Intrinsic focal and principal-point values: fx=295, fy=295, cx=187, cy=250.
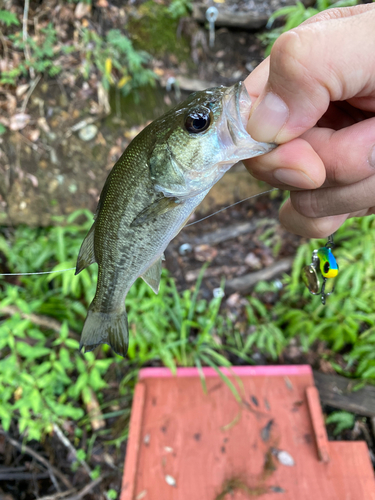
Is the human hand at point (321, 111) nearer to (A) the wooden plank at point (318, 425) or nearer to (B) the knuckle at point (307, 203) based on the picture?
(B) the knuckle at point (307, 203)

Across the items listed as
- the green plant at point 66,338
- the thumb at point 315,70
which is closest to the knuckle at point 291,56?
the thumb at point 315,70

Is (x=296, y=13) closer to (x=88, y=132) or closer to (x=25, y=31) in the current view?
(x=88, y=132)

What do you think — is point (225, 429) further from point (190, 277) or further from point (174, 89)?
point (174, 89)

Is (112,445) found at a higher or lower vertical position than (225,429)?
lower

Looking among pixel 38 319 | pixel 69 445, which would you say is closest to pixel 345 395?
pixel 69 445

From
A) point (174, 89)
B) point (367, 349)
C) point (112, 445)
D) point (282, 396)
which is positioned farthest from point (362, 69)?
point (174, 89)

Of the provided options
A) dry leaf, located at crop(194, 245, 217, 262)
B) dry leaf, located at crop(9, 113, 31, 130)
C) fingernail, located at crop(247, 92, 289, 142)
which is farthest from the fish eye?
dry leaf, located at crop(9, 113, 31, 130)

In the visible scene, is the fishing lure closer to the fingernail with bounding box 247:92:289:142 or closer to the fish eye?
the fingernail with bounding box 247:92:289:142
